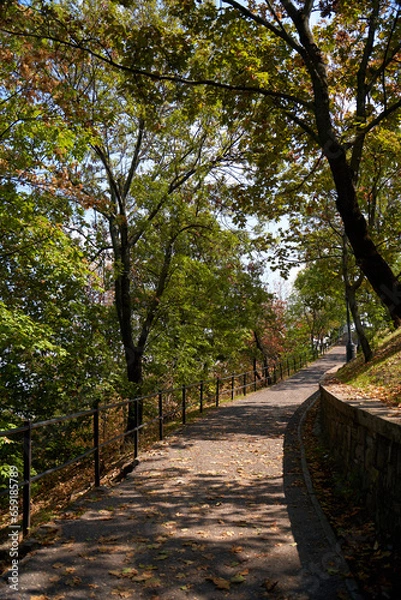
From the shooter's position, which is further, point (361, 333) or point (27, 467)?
point (361, 333)

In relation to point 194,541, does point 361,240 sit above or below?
above

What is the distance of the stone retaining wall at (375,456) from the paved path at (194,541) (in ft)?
2.10

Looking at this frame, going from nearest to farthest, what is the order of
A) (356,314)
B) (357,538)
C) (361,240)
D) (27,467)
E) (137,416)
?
(357,538)
(27,467)
(361,240)
(137,416)
(356,314)

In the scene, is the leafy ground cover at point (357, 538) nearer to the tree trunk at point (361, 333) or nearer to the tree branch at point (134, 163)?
the tree trunk at point (361, 333)

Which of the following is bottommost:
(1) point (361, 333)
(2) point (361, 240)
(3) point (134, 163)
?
(1) point (361, 333)

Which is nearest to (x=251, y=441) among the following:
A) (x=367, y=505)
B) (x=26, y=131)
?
(x=367, y=505)

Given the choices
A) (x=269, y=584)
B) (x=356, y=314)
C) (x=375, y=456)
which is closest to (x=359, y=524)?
(x=375, y=456)

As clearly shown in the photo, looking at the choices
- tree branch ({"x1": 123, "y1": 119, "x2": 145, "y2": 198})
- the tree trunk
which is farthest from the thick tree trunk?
tree branch ({"x1": 123, "y1": 119, "x2": 145, "y2": 198})

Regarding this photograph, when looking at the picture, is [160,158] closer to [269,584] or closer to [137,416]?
[137,416]

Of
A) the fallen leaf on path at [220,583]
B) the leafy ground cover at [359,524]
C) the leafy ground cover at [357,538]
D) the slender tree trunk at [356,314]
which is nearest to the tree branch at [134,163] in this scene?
the slender tree trunk at [356,314]

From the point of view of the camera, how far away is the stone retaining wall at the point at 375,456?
173 inches

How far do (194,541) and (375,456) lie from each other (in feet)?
7.25

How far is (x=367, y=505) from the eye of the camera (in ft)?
17.4

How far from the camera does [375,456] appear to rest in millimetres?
5160
